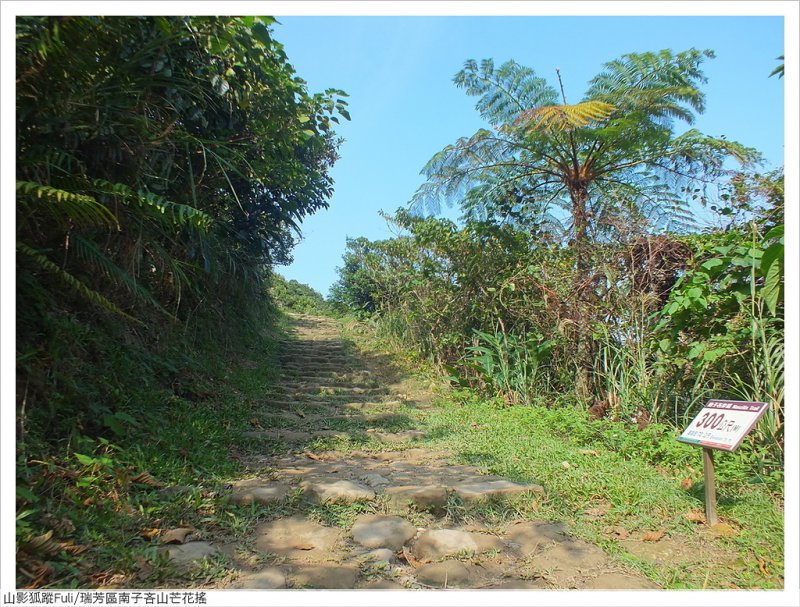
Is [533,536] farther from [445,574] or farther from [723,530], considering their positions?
[723,530]

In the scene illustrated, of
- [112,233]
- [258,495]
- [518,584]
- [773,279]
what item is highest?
[112,233]

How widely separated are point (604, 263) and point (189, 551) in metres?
4.56

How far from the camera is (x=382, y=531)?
2781mm

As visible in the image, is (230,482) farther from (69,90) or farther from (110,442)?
(69,90)

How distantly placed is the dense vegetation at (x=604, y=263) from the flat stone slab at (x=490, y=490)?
149 cm

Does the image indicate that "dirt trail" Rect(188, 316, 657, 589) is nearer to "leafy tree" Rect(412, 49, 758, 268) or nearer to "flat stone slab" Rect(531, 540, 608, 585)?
"flat stone slab" Rect(531, 540, 608, 585)

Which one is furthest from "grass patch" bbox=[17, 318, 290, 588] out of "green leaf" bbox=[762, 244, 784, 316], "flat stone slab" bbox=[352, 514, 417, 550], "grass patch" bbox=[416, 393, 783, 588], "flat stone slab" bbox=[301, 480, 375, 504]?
"green leaf" bbox=[762, 244, 784, 316]

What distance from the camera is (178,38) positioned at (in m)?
3.35

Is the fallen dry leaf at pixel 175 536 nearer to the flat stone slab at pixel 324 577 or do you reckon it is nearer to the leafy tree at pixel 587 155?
the flat stone slab at pixel 324 577

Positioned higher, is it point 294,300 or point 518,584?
point 294,300

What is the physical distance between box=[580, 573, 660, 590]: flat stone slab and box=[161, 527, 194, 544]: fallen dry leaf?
1.95m

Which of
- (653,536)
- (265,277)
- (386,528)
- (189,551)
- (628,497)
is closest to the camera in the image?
(189,551)

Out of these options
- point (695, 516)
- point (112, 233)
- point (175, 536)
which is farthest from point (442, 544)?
point (112, 233)

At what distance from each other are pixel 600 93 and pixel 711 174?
172 cm
